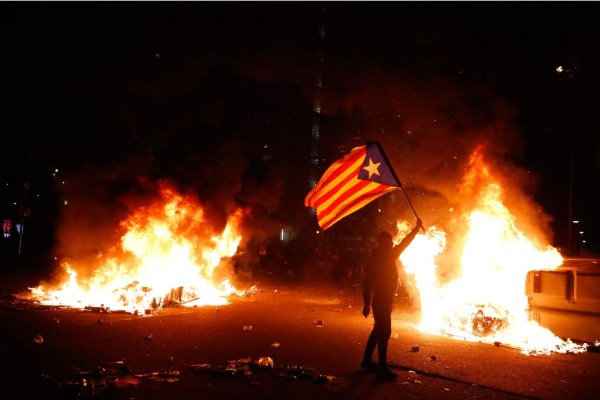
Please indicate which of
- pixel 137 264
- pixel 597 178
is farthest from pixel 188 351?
pixel 597 178

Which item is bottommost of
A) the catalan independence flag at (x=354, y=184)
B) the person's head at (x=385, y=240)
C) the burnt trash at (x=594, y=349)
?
the burnt trash at (x=594, y=349)

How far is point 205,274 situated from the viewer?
15781mm

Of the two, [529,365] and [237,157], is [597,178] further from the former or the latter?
[529,365]

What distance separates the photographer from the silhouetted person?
666cm

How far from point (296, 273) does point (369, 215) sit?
17724 millimetres

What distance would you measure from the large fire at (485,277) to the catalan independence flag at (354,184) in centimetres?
358

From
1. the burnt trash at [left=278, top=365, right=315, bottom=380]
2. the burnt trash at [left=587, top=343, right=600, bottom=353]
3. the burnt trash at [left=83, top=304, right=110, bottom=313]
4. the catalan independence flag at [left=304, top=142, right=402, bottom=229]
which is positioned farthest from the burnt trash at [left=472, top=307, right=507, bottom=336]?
the burnt trash at [left=83, top=304, right=110, bottom=313]

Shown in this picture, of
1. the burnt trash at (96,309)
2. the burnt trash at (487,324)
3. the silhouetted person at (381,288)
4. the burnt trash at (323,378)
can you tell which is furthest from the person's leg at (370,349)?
the burnt trash at (96,309)

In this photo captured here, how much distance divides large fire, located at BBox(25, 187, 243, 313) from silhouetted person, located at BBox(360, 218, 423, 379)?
6.45 metres

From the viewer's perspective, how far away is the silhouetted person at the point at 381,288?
21.9 feet

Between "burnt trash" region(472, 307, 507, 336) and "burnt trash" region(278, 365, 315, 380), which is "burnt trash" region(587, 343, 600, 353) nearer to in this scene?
"burnt trash" region(472, 307, 507, 336)

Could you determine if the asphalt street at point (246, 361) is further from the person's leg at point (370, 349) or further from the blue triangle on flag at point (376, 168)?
the blue triangle on flag at point (376, 168)

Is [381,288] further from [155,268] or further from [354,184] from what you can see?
[155,268]

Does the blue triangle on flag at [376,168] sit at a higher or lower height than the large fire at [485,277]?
higher
